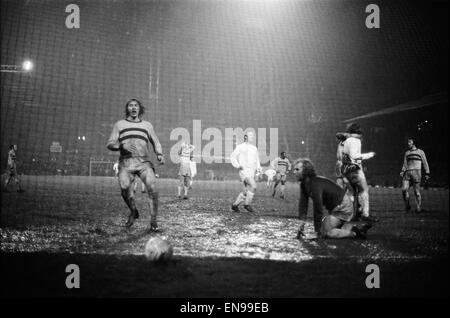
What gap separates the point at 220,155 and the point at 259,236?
2990 cm

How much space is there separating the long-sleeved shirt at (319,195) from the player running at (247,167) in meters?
3.87

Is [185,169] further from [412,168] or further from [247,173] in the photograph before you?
[412,168]

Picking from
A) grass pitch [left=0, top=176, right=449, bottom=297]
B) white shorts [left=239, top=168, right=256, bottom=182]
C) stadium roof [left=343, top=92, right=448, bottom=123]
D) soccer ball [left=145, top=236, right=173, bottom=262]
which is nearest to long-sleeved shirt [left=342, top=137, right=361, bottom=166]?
grass pitch [left=0, top=176, right=449, bottom=297]

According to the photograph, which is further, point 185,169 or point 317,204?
point 185,169

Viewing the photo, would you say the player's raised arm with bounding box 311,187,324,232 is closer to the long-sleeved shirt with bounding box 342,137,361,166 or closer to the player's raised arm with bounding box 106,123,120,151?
the long-sleeved shirt with bounding box 342,137,361,166

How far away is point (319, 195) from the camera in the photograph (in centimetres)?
564

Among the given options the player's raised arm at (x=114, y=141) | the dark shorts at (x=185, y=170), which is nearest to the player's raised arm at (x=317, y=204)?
the player's raised arm at (x=114, y=141)

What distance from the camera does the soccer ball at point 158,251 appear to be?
4.34 m

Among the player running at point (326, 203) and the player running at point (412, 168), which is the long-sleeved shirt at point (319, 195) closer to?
the player running at point (326, 203)

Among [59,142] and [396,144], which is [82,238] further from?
[59,142]

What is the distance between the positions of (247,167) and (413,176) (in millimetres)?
5284

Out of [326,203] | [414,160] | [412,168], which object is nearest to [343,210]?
[326,203]

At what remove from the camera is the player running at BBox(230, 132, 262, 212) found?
9773mm

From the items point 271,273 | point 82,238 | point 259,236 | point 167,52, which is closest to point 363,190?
point 259,236
